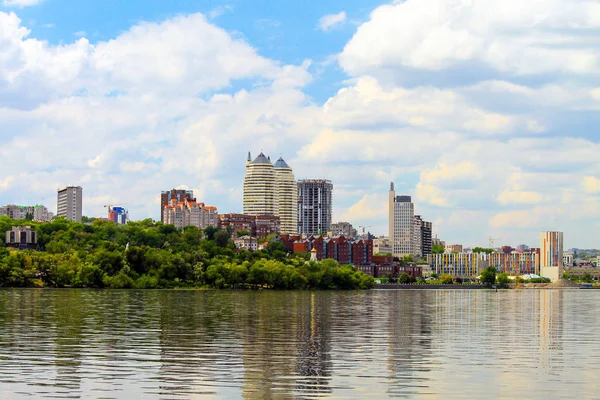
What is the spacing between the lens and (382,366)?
3456 centimetres

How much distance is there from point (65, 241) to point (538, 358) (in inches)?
6155

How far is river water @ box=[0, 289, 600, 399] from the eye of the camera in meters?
28.4

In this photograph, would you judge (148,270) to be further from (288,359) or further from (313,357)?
(288,359)

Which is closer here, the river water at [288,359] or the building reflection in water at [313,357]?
the river water at [288,359]

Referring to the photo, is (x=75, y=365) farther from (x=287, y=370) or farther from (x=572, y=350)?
(x=572, y=350)

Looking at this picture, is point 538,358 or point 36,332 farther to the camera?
point 36,332

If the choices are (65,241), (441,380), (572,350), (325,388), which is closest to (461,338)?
(572,350)

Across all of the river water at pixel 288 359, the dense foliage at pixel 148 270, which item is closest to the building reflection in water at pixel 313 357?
the river water at pixel 288 359

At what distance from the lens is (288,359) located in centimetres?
3622

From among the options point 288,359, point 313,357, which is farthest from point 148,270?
point 288,359

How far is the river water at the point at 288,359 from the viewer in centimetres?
2841

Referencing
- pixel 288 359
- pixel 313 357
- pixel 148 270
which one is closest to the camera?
pixel 288 359

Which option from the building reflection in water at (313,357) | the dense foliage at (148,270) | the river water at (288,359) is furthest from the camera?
the dense foliage at (148,270)

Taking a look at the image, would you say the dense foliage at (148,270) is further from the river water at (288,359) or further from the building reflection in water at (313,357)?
the building reflection in water at (313,357)
